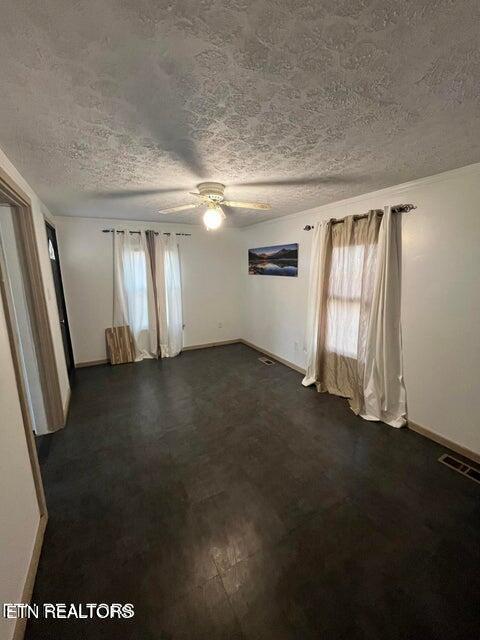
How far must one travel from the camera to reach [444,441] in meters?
2.23

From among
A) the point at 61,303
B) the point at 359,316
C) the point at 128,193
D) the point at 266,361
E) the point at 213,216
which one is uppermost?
the point at 128,193

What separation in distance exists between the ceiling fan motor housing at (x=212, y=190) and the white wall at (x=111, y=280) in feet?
7.68

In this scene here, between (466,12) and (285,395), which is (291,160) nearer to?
(466,12)

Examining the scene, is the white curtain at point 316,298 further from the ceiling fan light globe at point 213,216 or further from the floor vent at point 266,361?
the ceiling fan light globe at point 213,216

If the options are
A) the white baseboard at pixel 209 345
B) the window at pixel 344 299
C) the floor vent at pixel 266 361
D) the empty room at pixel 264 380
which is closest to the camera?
the empty room at pixel 264 380

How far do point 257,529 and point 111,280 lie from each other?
150 inches

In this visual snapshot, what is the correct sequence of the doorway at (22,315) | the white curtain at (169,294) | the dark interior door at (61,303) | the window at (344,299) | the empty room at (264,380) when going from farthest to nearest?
the white curtain at (169,294) < the dark interior door at (61,303) < the window at (344,299) < the doorway at (22,315) < the empty room at (264,380)

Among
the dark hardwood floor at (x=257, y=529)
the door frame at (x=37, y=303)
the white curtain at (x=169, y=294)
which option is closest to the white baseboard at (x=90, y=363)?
the white curtain at (x=169, y=294)

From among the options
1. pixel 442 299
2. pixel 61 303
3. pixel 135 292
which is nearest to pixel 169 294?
pixel 135 292

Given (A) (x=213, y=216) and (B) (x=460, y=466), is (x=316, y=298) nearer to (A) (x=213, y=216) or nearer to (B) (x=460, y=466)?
(A) (x=213, y=216)

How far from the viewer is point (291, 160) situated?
175 centimetres

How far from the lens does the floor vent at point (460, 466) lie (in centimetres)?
192

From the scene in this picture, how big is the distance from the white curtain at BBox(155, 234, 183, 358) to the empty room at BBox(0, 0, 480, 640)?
3.73 ft

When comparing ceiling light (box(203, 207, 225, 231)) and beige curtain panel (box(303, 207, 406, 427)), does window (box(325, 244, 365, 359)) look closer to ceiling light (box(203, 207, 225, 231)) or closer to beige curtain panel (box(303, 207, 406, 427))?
beige curtain panel (box(303, 207, 406, 427))
